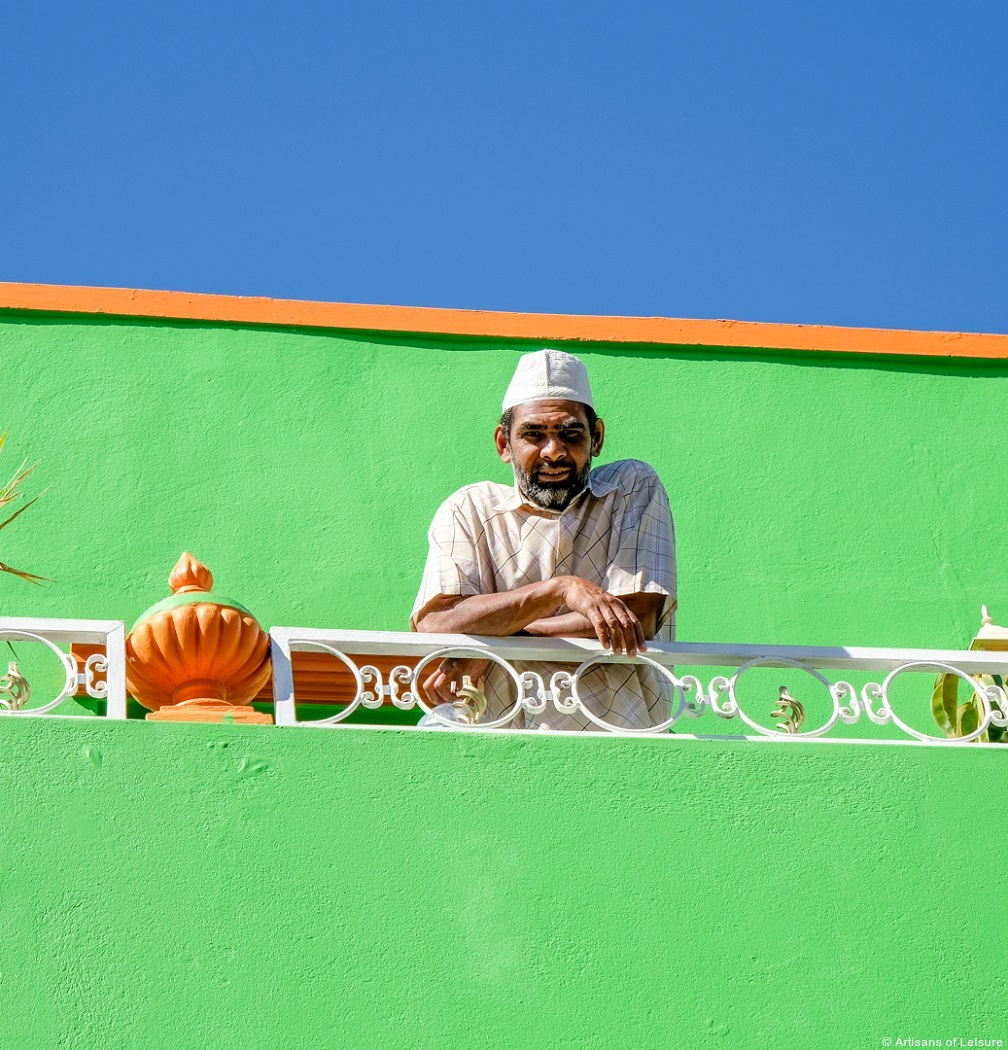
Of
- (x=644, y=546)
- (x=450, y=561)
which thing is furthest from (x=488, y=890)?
(x=644, y=546)

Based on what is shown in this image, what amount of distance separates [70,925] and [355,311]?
3.24m

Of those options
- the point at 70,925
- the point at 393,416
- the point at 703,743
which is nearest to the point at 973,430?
the point at 393,416

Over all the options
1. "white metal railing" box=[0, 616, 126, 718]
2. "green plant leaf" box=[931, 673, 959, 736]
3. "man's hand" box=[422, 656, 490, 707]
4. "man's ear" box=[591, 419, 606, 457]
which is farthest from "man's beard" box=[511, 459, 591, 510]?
"green plant leaf" box=[931, 673, 959, 736]

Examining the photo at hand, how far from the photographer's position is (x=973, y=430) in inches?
268

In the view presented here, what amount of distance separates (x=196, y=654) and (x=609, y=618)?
902 millimetres

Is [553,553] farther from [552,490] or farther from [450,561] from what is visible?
[450,561]

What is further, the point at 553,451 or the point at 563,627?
the point at 553,451

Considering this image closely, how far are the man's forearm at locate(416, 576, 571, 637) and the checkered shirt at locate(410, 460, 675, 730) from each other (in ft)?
0.40

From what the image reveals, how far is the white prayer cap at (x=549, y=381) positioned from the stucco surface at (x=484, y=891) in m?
1.01

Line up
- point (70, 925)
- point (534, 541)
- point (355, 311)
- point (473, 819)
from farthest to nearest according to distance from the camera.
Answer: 1. point (355, 311)
2. point (534, 541)
3. point (473, 819)
4. point (70, 925)

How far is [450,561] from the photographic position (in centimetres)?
481

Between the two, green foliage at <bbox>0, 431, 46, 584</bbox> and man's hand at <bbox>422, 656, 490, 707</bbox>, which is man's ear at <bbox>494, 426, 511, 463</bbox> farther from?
green foliage at <bbox>0, 431, 46, 584</bbox>

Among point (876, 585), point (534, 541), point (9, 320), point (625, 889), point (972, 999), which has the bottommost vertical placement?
point (972, 999)

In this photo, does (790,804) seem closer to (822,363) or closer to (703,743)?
(703,743)
